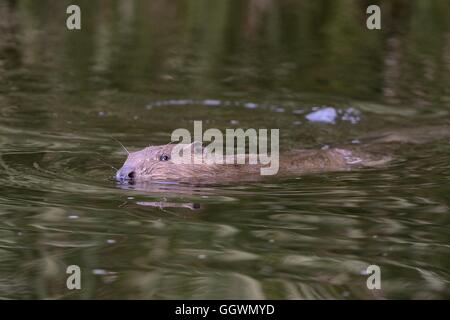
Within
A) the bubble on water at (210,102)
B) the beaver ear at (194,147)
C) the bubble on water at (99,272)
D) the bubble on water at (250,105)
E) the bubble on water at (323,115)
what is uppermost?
the bubble on water at (210,102)

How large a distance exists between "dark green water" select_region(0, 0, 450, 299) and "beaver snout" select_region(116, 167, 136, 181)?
0.20m

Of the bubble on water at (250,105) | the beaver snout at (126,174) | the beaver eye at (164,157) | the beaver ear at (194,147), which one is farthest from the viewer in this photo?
the bubble on water at (250,105)

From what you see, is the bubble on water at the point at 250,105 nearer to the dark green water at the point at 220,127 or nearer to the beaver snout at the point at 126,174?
the dark green water at the point at 220,127

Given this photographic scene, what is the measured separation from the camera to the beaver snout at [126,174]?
6816mm

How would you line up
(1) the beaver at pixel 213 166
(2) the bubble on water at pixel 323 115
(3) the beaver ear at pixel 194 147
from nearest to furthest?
(1) the beaver at pixel 213 166, (3) the beaver ear at pixel 194 147, (2) the bubble on water at pixel 323 115

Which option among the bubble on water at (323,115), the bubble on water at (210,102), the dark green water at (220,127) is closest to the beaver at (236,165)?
the dark green water at (220,127)

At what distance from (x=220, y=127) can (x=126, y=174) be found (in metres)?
3.02

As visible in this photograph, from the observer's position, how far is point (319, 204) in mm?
6172

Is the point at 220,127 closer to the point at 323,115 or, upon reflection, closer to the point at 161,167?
the point at 323,115

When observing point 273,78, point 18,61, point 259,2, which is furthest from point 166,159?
point 259,2

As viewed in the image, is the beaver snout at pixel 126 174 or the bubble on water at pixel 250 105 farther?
the bubble on water at pixel 250 105

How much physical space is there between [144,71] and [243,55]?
171 centimetres

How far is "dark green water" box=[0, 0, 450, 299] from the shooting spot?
4.73 metres

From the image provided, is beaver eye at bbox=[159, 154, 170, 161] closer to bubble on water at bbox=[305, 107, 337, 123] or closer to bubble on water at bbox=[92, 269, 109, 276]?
bubble on water at bbox=[92, 269, 109, 276]
